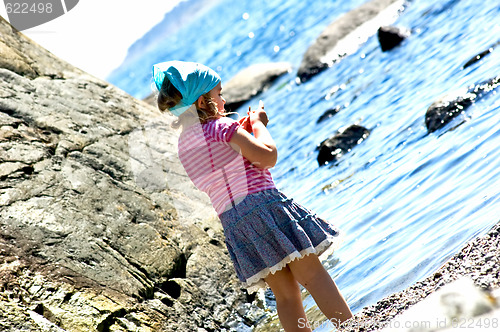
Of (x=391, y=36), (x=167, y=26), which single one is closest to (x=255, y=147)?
(x=391, y=36)

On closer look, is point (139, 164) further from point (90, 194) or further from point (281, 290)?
point (281, 290)

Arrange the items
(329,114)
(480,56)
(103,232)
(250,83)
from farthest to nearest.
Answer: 1. (250,83)
2. (329,114)
3. (480,56)
4. (103,232)

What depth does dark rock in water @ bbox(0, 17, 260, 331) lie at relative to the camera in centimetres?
384

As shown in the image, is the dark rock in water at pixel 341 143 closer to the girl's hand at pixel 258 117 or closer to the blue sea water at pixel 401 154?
the blue sea water at pixel 401 154

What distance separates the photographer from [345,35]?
48.6 ft

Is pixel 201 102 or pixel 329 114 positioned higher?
pixel 329 114

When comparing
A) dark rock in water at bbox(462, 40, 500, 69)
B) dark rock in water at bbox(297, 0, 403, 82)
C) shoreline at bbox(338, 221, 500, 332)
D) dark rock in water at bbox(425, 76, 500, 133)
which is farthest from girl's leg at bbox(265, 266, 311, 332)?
dark rock in water at bbox(297, 0, 403, 82)

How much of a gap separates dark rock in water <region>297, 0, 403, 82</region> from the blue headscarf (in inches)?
417

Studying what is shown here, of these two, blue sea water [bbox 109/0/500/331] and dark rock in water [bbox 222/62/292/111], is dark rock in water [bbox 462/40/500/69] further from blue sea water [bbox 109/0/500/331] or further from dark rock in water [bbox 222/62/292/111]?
dark rock in water [bbox 222/62/292/111]

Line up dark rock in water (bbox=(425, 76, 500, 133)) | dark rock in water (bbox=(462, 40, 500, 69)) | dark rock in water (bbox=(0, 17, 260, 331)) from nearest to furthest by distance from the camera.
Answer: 1. dark rock in water (bbox=(0, 17, 260, 331))
2. dark rock in water (bbox=(425, 76, 500, 133))
3. dark rock in water (bbox=(462, 40, 500, 69))

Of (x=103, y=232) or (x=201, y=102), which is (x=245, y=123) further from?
(x=103, y=232)

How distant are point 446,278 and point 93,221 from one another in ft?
8.42

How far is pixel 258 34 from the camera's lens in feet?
95.2

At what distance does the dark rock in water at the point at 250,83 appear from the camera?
51.0ft
